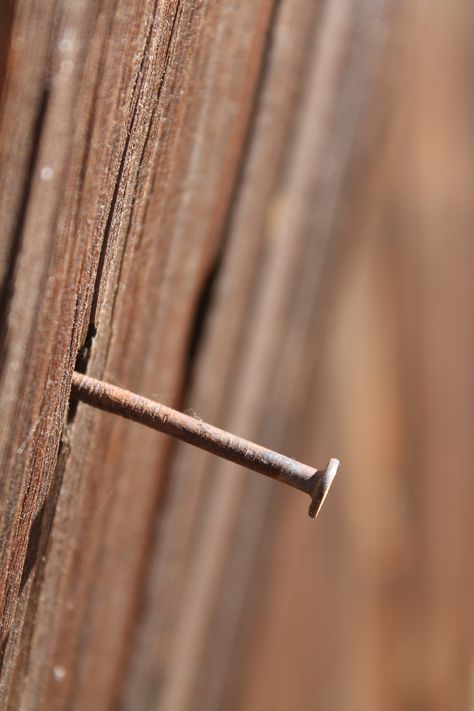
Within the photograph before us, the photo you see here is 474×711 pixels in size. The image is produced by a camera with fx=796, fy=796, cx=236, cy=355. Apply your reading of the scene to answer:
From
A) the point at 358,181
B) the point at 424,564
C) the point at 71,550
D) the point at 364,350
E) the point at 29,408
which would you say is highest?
the point at 358,181

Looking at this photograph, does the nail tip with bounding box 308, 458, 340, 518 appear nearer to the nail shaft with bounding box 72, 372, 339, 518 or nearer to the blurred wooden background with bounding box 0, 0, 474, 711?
the nail shaft with bounding box 72, 372, 339, 518

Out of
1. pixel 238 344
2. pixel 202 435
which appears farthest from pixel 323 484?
pixel 238 344

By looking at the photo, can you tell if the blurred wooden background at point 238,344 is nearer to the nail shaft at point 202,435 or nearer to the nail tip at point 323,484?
the nail shaft at point 202,435

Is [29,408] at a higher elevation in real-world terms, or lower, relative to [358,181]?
lower

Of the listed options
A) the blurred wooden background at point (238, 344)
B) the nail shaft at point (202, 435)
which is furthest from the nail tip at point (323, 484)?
the blurred wooden background at point (238, 344)

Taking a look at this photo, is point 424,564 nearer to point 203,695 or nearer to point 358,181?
point 203,695

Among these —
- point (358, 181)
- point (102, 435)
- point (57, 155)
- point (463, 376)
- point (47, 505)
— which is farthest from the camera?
point (463, 376)

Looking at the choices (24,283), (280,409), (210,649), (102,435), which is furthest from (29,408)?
(210,649)
